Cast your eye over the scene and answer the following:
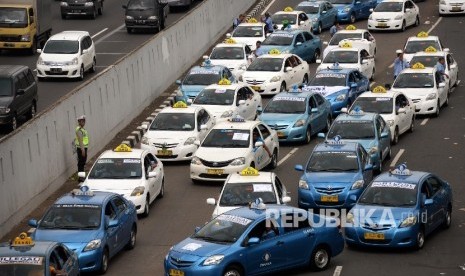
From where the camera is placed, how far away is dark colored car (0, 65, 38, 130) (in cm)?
4144

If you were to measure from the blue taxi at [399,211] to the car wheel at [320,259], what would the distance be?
1.57 metres

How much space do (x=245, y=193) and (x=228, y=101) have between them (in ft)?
40.7

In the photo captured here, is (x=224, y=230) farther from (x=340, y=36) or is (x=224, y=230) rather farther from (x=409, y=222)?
(x=340, y=36)

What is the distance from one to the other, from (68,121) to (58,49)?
516 inches

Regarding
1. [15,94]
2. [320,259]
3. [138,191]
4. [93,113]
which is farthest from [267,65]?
[320,259]

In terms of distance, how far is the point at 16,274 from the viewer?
24.3 m

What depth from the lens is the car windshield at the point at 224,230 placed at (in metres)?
26.8

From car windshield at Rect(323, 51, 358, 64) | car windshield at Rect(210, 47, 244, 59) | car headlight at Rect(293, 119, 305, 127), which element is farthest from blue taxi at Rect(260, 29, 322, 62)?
car headlight at Rect(293, 119, 305, 127)

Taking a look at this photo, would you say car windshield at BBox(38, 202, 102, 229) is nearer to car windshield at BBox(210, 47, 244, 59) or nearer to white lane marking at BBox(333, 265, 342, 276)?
white lane marking at BBox(333, 265, 342, 276)

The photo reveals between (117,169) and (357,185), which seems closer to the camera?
(357,185)

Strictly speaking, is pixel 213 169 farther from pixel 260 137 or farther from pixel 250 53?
pixel 250 53

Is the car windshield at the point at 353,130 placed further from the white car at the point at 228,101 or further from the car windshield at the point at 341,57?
the car windshield at the point at 341,57

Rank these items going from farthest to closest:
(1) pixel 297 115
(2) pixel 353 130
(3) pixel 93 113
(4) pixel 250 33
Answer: (4) pixel 250 33 < (1) pixel 297 115 < (3) pixel 93 113 < (2) pixel 353 130

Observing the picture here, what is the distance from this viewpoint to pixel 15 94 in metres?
42.1
